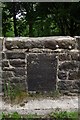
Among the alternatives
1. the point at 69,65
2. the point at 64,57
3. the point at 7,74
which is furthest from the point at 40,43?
the point at 7,74

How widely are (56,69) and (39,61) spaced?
0.81 ft

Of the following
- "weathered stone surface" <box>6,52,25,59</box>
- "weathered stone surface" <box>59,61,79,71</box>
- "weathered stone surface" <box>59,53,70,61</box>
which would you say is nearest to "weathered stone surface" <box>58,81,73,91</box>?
"weathered stone surface" <box>59,61,79,71</box>

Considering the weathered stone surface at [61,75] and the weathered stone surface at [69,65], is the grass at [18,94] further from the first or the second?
the weathered stone surface at [69,65]

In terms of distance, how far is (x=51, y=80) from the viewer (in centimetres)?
439

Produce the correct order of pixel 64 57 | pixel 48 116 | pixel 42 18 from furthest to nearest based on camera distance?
pixel 42 18 < pixel 64 57 < pixel 48 116

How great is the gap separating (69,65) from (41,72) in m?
0.38

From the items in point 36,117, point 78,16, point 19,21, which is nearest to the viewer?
point 36,117

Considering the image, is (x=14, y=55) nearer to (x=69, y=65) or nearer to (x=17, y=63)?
(x=17, y=63)

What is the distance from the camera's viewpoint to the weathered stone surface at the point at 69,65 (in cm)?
438

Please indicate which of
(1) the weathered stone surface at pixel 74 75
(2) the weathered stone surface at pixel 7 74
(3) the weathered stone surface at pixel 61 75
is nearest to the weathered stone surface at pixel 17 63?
(2) the weathered stone surface at pixel 7 74

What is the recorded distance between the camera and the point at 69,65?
4.39 meters

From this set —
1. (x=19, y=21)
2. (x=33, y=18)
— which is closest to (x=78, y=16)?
(x=33, y=18)

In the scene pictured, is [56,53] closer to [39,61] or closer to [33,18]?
[39,61]

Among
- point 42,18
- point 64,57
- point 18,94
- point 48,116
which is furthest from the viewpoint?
point 42,18
